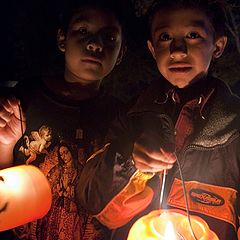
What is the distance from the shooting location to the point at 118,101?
327 cm

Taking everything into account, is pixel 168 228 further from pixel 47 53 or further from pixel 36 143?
pixel 47 53

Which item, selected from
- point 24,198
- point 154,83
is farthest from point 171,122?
point 24,198

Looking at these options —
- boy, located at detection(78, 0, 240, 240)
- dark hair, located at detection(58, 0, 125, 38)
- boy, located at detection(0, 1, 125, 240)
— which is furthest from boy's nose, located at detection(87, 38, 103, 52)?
boy, located at detection(78, 0, 240, 240)

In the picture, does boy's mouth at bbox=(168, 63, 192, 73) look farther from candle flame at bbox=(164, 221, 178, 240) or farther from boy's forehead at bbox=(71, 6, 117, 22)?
candle flame at bbox=(164, 221, 178, 240)

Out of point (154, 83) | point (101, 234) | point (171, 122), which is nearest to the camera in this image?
point (171, 122)

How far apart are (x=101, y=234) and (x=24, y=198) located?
0.88 m

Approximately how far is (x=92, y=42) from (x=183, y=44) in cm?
79

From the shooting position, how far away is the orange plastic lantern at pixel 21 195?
8.14 feet

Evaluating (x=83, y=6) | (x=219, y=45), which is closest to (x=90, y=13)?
(x=83, y=6)

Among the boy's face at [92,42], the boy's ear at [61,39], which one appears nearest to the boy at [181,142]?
the boy's face at [92,42]

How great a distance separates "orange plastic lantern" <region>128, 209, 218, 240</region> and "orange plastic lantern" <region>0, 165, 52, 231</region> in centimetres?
91

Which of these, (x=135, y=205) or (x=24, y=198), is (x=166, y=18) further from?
(x=24, y=198)

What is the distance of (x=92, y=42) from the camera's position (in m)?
2.96

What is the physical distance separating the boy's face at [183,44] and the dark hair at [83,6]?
0.60 metres
